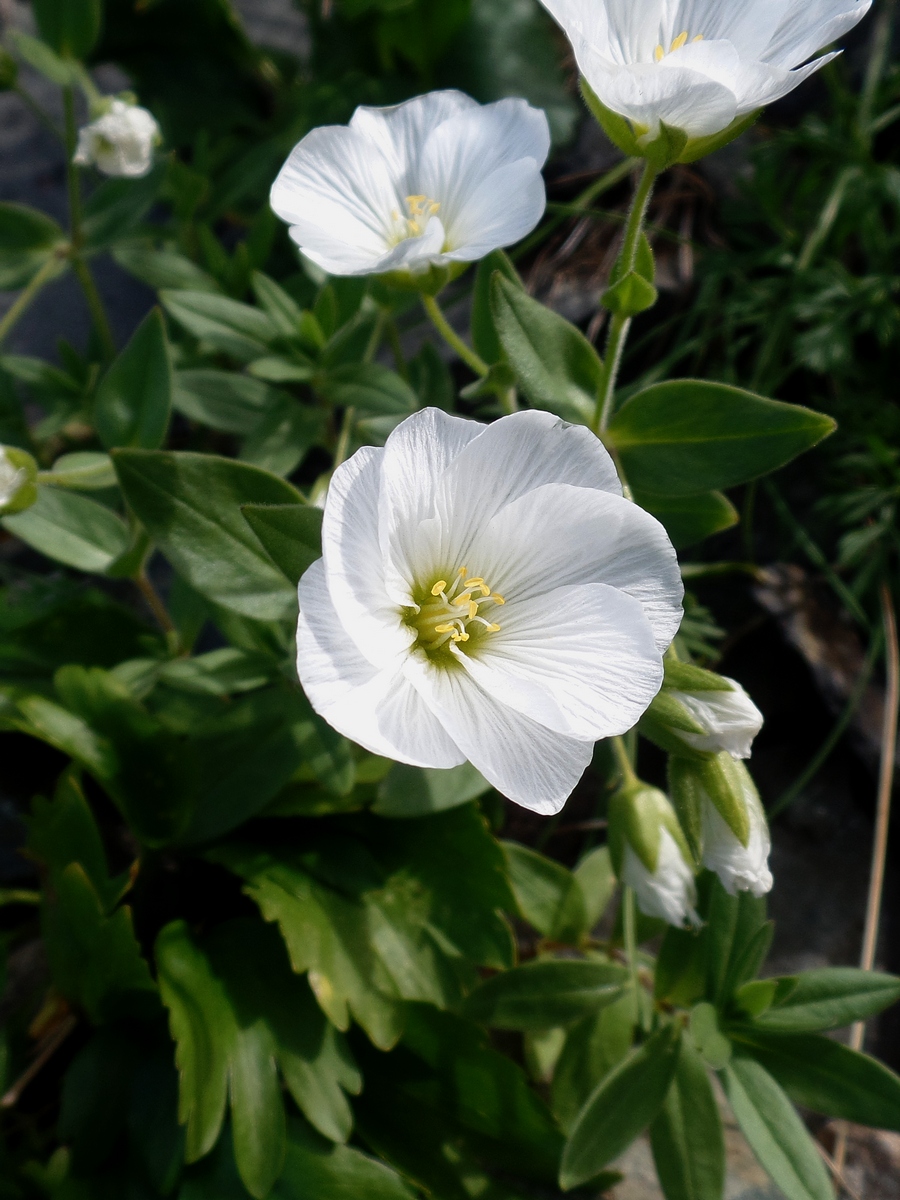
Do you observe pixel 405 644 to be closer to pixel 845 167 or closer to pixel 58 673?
pixel 58 673

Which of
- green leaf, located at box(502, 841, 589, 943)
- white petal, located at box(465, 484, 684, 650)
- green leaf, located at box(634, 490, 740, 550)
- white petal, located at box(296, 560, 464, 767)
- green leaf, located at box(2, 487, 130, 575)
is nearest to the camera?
white petal, located at box(296, 560, 464, 767)

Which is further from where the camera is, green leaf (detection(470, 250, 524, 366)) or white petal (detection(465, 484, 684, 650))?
green leaf (detection(470, 250, 524, 366))

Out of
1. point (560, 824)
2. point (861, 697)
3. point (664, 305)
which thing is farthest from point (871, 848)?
point (664, 305)

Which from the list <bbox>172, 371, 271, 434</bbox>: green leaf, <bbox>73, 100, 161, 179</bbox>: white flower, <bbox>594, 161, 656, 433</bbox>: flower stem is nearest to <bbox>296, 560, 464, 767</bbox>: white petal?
<bbox>594, 161, 656, 433</bbox>: flower stem

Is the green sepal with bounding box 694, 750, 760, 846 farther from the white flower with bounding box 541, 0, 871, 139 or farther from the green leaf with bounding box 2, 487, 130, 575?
the green leaf with bounding box 2, 487, 130, 575

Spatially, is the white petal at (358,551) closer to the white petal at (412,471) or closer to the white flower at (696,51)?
the white petal at (412,471)

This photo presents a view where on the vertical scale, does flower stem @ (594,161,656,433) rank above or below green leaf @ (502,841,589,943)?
above
